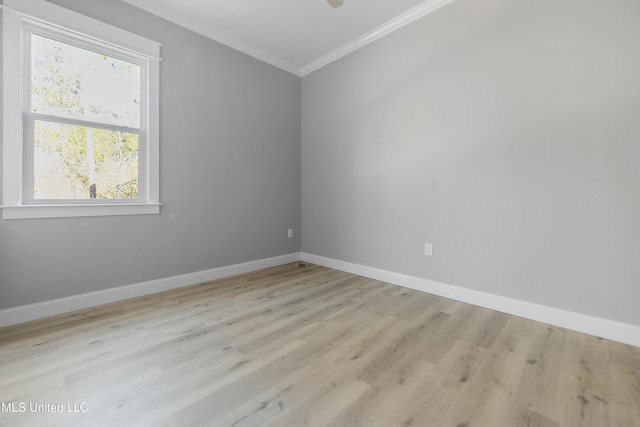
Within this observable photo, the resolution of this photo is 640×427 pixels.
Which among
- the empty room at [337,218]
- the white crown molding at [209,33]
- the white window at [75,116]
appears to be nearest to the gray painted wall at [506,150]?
the empty room at [337,218]

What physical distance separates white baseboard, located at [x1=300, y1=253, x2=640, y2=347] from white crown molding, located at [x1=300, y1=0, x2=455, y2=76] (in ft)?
8.44

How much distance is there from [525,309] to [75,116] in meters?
3.93

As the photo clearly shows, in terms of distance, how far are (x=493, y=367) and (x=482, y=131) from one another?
5.89 ft

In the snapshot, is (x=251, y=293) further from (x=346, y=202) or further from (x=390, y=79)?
(x=390, y=79)

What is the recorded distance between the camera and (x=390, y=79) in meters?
2.87

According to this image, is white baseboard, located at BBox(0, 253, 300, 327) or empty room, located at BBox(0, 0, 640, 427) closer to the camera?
empty room, located at BBox(0, 0, 640, 427)

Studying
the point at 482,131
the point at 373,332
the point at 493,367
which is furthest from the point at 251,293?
the point at 482,131

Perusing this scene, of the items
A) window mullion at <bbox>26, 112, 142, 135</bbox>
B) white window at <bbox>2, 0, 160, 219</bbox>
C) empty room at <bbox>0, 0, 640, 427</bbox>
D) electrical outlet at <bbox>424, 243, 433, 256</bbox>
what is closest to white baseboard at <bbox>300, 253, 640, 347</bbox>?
empty room at <bbox>0, 0, 640, 427</bbox>

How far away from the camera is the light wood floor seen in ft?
3.79

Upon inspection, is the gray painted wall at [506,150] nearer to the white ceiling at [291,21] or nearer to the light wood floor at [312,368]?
the white ceiling at [291,21]

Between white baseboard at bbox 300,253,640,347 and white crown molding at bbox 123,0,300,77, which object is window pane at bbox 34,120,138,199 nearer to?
white crown molding at bbox 123,0,300,77

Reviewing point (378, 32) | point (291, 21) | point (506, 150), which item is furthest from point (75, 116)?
point (506, 150)

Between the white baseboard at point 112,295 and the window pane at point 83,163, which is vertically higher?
the window pane at point 83,163

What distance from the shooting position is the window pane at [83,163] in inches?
82.0
